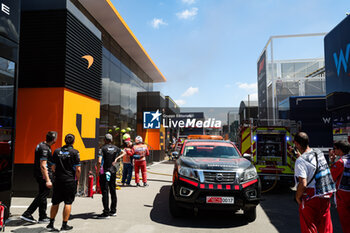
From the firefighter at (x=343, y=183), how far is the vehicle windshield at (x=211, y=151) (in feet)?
8.85

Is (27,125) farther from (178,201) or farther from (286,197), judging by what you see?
(286,197)

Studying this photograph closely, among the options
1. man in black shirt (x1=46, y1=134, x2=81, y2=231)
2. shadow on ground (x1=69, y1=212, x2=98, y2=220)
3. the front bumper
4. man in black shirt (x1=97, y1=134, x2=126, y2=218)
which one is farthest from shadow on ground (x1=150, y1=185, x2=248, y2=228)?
man in black shirt (x1=46, y1=134, x2=81, y2=231)

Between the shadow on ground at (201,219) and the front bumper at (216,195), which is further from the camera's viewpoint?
the shadow on ground at (201,219)

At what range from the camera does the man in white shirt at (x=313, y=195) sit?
332cm

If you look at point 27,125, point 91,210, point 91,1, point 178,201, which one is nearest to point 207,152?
point 178,201

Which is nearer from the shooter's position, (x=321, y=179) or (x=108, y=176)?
(x=321, y=179)

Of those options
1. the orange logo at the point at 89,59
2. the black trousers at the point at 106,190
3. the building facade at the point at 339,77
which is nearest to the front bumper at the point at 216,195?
the black trousers at the point at 106,190

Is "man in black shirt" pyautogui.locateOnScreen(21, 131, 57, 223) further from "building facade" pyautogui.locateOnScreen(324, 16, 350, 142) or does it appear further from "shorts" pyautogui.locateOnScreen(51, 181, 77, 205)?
"building facade" pyautogui.locateOnScreen(324, 16, 350, 142)

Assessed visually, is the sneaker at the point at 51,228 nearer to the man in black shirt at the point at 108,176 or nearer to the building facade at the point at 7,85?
the man in black shirt at the point at 108,176

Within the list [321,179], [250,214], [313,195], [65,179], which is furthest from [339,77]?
[65,179]

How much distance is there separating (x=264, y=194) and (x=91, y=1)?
1156cm

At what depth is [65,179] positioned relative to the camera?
4.74 m

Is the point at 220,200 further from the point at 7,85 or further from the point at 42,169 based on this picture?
the point at 7,85

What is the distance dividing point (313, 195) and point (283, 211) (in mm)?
3595
